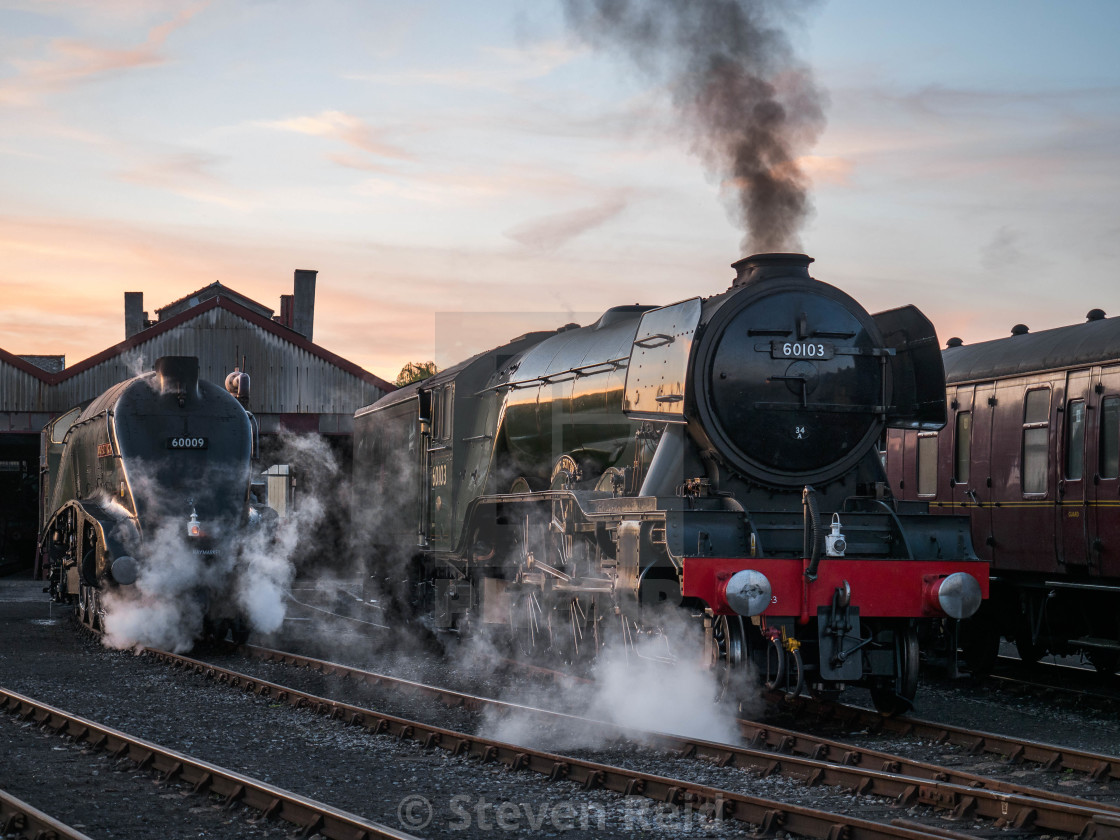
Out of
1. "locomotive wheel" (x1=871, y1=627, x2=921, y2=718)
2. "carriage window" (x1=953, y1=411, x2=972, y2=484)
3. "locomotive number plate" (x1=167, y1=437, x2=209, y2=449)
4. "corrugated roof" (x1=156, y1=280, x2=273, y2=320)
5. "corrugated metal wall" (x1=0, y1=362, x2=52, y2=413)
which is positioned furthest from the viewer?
"corrugated roof" (x1=156, y1=280, x2=273, y2=320)

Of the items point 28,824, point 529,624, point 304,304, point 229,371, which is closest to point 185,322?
point 229,371

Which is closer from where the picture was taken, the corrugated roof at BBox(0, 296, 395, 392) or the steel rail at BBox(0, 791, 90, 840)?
the steel rail at BBox(0, 791, 90, 840)

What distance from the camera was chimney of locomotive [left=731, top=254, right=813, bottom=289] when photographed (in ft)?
27.6

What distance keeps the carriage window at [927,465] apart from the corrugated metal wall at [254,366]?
1763 cm

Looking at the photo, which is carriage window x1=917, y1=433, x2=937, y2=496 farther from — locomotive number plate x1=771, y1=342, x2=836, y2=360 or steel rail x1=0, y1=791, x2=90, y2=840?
steel rail x1=0, y1=791, x2=90, y2=840

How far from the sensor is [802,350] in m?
8.26

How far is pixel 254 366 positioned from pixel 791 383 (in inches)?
837

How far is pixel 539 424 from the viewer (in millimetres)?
10695

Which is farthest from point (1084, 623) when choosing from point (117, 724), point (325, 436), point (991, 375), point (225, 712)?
point (325, 436)

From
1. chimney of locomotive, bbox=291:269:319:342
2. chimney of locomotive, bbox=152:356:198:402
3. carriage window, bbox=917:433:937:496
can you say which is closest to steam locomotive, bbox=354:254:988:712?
carriage window, bbox=917:433:937:496

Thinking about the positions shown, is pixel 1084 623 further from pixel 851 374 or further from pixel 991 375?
pixel 851 374

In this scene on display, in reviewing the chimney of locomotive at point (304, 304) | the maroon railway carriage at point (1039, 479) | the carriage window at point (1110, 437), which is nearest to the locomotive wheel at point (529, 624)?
the maroon railway carriage at point (1039, 479)

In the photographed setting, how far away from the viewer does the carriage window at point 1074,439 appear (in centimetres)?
1016

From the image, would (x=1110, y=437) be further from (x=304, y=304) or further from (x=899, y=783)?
(x=304, y=304)
